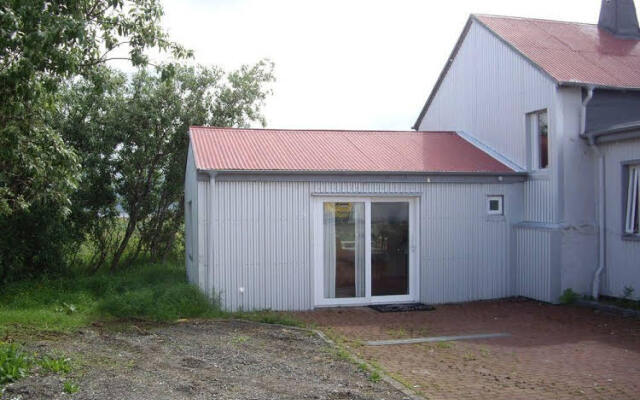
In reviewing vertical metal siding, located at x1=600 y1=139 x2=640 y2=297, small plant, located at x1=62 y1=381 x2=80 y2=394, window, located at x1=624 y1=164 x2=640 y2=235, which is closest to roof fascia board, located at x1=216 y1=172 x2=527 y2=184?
vertical metal siding, located at x1=600 y1=139 x2=640 y2=297

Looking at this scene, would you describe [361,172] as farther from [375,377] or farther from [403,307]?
[375,377]

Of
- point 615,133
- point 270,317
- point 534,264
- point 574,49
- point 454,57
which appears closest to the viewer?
point 270,317

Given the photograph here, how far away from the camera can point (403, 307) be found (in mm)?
12086

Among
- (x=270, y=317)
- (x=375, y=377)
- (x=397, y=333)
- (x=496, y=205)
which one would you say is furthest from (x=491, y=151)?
(x=375, y=377)

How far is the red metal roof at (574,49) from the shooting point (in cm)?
1278

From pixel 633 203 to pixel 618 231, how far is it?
0.65m

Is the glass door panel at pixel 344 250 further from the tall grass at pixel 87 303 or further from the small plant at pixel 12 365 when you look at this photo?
the small plant at pixel 12 365

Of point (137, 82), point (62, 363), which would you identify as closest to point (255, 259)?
point (62, 363)

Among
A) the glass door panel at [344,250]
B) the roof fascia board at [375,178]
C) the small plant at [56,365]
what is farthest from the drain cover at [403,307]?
the small plant at [56,365]

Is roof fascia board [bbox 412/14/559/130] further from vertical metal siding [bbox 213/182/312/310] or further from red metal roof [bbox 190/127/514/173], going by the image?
vertical metal siding [bbox 213/182/312/310]

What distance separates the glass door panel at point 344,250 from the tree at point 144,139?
6316 mm

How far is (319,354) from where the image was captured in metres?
8.25

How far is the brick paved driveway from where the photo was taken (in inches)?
271

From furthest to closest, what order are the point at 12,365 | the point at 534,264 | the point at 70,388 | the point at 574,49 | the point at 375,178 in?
1. the point at 574,49
2. the point at 534,264
3. the point at 375,178
4. the point at 12,365
5. the point at 70,388
